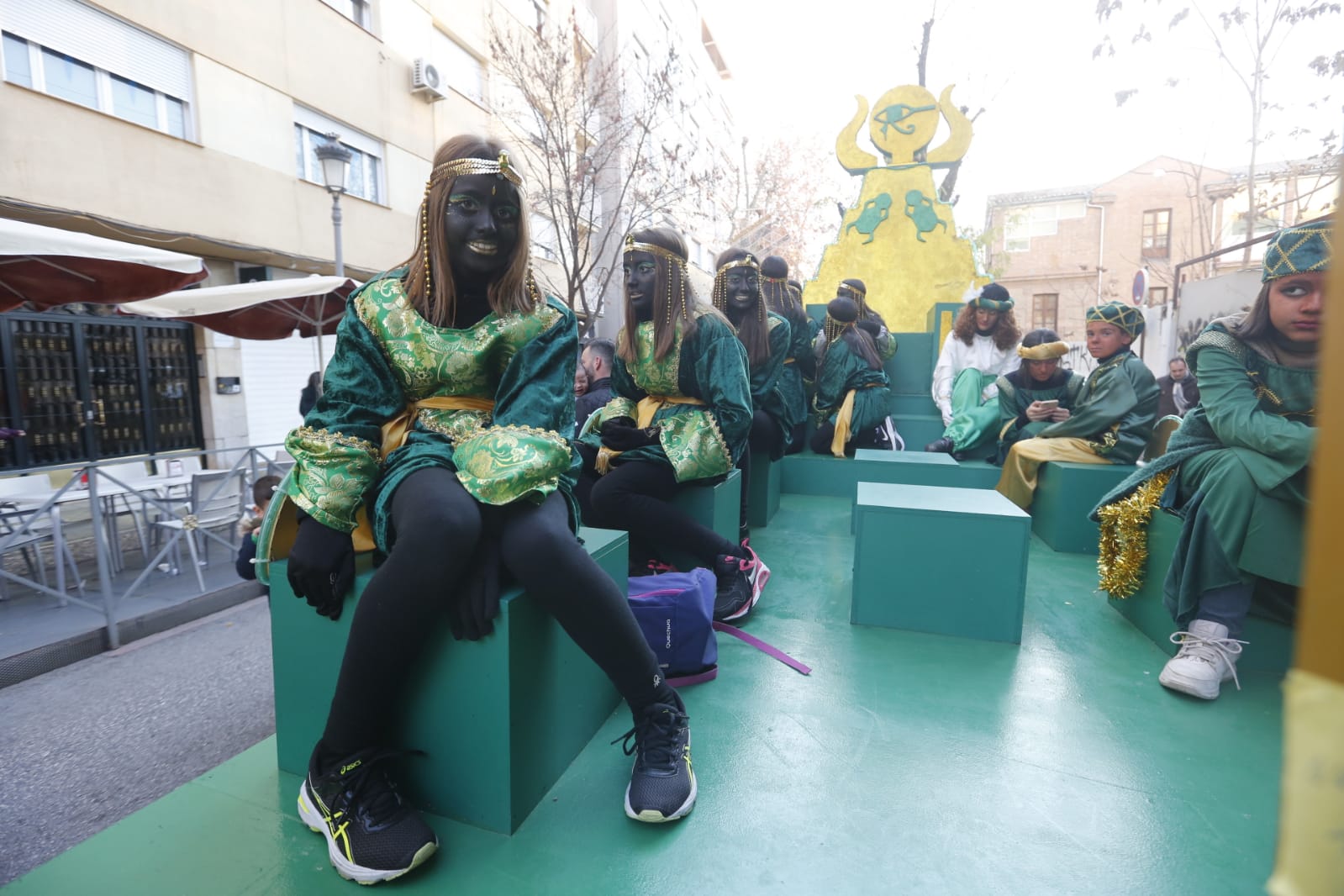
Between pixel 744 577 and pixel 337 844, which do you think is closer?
pixel 337 844

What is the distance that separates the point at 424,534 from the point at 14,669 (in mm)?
4009

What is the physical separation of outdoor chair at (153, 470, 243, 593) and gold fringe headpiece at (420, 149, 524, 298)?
14.7 feet

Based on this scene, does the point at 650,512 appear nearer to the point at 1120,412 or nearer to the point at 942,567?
the point at 942,567

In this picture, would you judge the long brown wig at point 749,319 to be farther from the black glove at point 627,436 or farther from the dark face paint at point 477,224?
the dark face paint at point 477,224

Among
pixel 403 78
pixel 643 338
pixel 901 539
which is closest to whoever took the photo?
pixel 901 539

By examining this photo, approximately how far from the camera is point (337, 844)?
53.6 inches

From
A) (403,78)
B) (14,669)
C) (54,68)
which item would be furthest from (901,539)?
(403,78)

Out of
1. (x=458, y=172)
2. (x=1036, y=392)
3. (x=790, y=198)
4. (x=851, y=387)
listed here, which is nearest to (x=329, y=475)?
(x=458, y=172)

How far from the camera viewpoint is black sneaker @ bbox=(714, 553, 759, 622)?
2633 millimetres

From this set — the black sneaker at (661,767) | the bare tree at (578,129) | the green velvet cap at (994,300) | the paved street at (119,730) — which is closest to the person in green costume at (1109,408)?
the green velvet cap at (994,300)

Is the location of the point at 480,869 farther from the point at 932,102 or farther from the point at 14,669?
the point at 932,102

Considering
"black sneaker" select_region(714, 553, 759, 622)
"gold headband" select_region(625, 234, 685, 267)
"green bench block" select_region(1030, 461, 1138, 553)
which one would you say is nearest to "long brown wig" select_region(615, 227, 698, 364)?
"gold headband" select_region(625, 234, 685, 267)

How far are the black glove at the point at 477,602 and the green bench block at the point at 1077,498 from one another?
3291mm

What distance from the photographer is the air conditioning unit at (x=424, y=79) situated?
1176 centimetres
